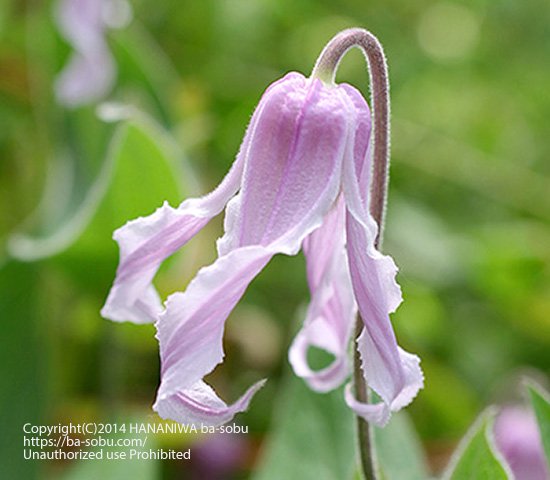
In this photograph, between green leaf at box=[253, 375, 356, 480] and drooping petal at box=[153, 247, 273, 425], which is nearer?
drooping petal at box=[153, 247, 273, 425]

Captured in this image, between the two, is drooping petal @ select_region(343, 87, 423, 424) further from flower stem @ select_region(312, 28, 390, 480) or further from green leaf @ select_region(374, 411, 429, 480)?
green leaf @ select_region(374, 411, 429, 480)

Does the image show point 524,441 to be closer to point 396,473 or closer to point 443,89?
point 396,473

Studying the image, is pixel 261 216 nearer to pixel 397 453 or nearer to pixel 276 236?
pixel 276 236

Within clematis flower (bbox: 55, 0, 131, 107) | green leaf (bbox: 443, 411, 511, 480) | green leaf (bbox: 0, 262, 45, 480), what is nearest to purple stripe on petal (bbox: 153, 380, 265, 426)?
green leaf (bbox: 443, 411, 511, 480)

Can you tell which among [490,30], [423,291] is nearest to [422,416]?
[423,291]

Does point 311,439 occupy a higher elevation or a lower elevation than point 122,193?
A: lower

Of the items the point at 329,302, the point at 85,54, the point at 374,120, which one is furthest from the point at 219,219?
the point at 374,120
